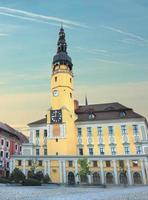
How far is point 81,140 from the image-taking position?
55.5 m

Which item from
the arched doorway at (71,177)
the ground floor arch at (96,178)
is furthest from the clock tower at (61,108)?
the ground floor arch at (96,178)

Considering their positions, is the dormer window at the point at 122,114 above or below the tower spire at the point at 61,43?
below

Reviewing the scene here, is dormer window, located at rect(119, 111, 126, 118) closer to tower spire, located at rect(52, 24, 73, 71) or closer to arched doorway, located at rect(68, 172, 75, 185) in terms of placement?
tower spire, located at rect(52, 24, 73, 71)

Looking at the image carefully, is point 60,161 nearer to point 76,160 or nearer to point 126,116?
point 76,160

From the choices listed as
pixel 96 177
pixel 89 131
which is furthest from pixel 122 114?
pixel 96 177

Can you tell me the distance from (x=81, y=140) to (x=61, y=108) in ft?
29.8

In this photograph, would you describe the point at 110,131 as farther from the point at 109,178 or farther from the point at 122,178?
the point at 122,178

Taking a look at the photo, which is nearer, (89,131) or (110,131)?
(110,131)

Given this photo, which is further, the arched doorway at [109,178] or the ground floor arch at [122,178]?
the arched doorway at [109,178]

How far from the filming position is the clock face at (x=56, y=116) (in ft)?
178

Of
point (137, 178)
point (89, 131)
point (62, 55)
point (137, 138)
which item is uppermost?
point (62, 55)

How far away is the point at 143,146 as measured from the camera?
51.7m

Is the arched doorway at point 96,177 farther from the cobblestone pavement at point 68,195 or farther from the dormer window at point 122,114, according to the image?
the cobblestone pavement at point 68,195

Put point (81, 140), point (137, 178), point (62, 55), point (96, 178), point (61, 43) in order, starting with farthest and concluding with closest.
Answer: point (61, 43) → point (62, 55) → point (81, 140) → point (96, 178) → point (137, 178)
